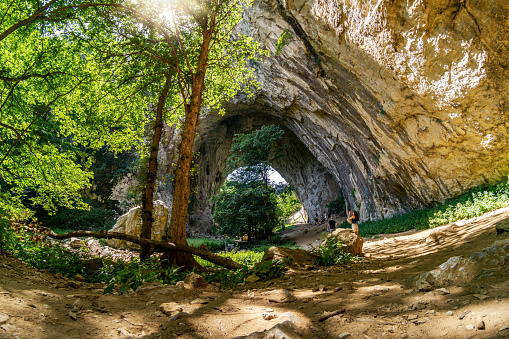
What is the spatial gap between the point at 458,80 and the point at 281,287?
328 inches

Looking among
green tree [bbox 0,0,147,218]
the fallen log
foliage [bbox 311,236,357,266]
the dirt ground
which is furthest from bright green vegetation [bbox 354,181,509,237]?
green tree [bbox 0,0,147,218]

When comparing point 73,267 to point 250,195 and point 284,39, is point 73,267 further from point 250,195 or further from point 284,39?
point 250,195

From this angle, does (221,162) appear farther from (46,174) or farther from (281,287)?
(281,287)

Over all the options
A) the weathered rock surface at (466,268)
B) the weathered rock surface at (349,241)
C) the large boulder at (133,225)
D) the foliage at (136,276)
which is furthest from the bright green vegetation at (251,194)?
the weathered rock surface at (466,268)

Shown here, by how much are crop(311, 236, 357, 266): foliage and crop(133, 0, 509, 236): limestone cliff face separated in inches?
252

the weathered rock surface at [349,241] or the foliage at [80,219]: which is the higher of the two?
the foliage at [80,219]

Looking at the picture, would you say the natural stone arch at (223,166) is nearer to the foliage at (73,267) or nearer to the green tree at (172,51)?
the green tree at (172,51)

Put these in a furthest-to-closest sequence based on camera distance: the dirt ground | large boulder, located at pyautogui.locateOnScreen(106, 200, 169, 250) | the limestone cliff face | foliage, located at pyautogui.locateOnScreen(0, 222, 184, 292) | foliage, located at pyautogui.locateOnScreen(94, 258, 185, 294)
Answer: large boulder, located at pyautogui.locateOnScreen(106, 200, 169, 250)
the limestone cliff face
foliage, located at pyautogui.locateOnScreen(0, 222, 184, 292)
foliage, located at pyautogui.locateOnScreen(94, 258, 185, 294)
the dirt ground

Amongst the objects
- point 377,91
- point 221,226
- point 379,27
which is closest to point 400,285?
point 379,27

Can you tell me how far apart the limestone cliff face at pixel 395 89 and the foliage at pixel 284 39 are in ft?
0.74

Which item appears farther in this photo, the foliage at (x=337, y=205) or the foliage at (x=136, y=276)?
the foliage at (x=337, y=205)

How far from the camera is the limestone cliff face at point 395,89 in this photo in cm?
718

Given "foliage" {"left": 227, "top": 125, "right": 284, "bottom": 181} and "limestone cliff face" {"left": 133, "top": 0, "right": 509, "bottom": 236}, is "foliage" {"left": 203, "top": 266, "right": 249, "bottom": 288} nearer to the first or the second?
"limestone cliff face" {"left": 133, "top": 0, "right": 509, "bottom": 236}

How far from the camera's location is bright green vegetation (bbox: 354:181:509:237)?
7727 millimetres
